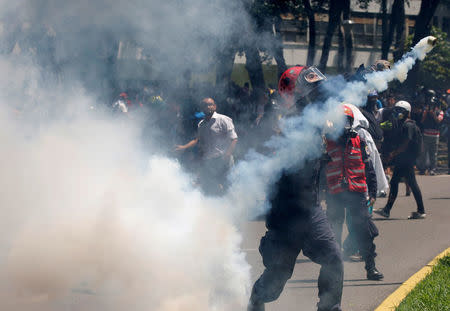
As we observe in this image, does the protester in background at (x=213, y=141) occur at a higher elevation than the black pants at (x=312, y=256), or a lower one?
lower

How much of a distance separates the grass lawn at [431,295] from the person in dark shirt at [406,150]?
4.08 metres

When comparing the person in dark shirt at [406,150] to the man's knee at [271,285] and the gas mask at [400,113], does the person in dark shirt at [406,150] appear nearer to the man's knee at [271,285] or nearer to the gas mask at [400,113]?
the gas mask at [400,113]

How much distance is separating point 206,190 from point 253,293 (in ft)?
10.3

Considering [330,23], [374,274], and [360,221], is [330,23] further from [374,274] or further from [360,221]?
[374,274]

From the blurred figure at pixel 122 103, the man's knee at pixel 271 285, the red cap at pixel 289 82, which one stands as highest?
the red cap at pixel 289 82

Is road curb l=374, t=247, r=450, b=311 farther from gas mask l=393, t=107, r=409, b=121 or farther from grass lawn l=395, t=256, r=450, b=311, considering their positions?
gas mask l=393, t=107, r=409, b=121

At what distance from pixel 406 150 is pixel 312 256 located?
6.27 meters

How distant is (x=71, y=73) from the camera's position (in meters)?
6.14

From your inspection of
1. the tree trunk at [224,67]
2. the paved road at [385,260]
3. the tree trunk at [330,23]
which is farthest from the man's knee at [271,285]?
the tree trunk at [330,23]

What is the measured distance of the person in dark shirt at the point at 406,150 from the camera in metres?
10.3

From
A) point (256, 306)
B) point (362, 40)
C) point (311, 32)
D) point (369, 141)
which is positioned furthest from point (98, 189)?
point (362, 40)

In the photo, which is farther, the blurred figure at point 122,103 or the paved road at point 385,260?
the blurred figure at point 122,103

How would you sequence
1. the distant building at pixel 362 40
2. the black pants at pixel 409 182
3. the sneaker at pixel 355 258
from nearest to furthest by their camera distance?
1. the sneaker at pixel 355 258
2. the black pants at pixel 409 182
3. the distant building at pixel 362 40

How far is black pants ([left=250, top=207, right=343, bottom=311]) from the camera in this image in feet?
14.8
